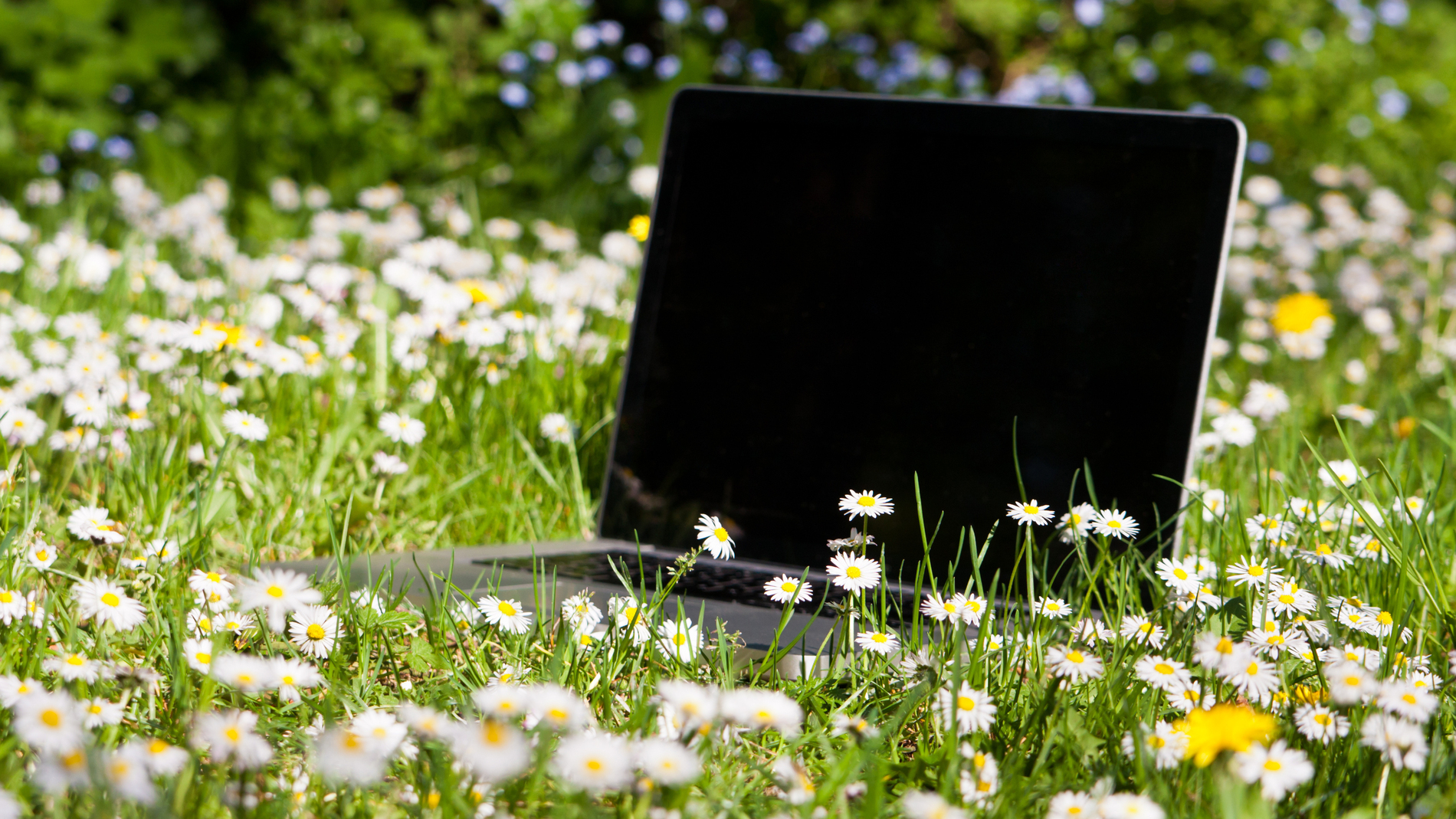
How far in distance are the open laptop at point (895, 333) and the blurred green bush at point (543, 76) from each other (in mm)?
2302

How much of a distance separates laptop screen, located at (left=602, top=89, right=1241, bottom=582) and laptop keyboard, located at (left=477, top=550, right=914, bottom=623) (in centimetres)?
5

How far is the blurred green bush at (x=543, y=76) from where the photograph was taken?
4.18m

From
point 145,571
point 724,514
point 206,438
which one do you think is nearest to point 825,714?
point 724,514

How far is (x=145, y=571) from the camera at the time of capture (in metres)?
1.46

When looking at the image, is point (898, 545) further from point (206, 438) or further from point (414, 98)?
point (414, 98)

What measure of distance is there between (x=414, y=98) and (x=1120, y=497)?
436 centimetres

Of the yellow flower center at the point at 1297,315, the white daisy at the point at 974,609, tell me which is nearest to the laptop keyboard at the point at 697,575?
the white daisy at the point at 974,609

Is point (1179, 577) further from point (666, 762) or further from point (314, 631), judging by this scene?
point (314, 631)

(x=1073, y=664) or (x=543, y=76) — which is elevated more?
(x=543, y=76)

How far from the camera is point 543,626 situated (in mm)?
1349

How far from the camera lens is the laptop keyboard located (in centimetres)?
152

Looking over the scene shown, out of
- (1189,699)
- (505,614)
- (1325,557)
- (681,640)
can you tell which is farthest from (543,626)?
(1325,557)

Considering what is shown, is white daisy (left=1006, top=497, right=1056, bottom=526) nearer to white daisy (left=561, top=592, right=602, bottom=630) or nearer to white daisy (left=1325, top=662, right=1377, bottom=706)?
white daisy (left=1325, top=662, right=1377, bottom=706)

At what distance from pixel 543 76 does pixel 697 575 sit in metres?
3.37
